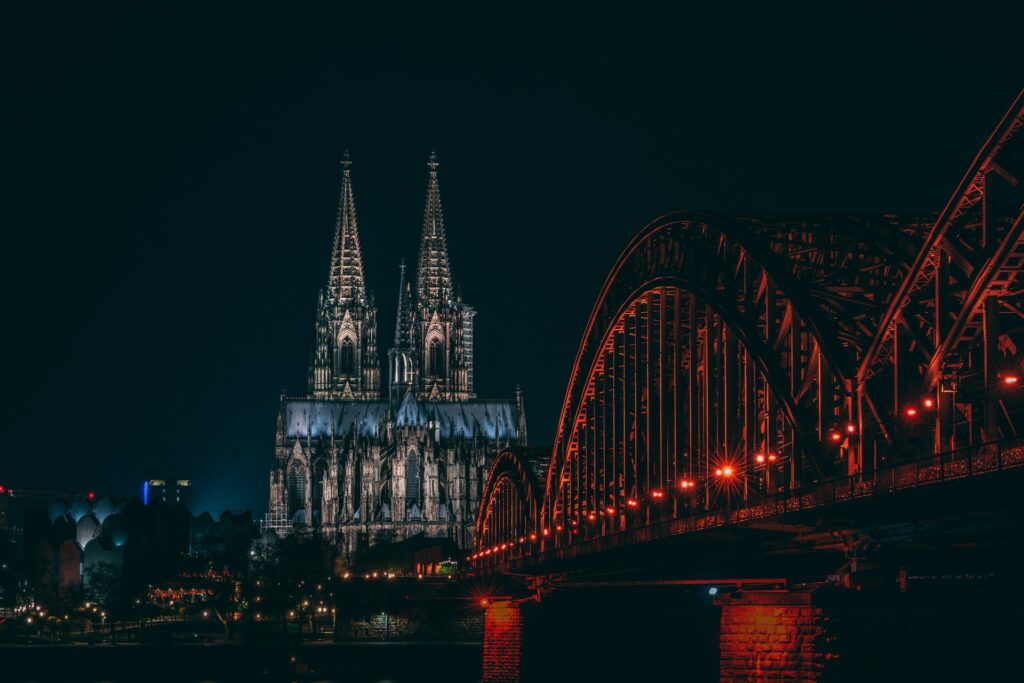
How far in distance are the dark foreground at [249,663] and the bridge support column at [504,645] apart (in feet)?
84.5

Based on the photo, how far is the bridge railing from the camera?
43.5 m

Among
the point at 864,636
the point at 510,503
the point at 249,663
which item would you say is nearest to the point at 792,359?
the point at 864,636

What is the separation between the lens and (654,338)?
85688 mm

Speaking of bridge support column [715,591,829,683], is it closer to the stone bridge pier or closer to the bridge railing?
the stone bridge pier

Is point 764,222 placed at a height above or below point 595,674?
above

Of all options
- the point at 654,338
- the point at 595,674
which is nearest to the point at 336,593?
the point at 595,674

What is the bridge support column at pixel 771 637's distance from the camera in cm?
5366

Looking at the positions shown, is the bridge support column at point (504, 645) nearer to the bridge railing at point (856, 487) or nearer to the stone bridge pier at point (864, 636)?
the bridge railing at point (856, 487)

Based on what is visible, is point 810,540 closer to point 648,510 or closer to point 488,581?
point 648,510

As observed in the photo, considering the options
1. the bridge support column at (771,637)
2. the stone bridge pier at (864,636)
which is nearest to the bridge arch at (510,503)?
the bridge support column at (771,637)

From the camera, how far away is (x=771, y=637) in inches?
2224

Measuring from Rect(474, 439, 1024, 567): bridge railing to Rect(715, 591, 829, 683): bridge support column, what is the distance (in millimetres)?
2393

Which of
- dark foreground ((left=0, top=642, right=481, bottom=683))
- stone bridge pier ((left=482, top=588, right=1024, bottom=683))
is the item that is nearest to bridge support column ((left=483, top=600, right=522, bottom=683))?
dark foreground ((left=0, top=642, right=481, bottom=683))

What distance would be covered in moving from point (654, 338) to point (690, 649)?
16.0m
